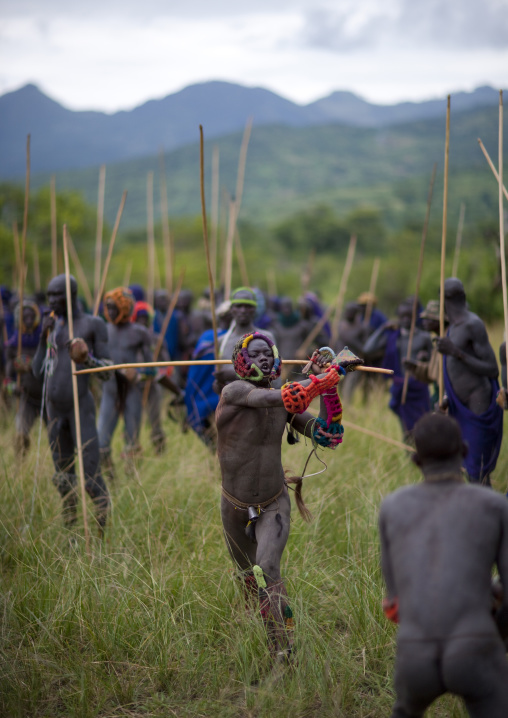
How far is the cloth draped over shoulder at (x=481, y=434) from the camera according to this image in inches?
228

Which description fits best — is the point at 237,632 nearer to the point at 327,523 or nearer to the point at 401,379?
the point at 327,523

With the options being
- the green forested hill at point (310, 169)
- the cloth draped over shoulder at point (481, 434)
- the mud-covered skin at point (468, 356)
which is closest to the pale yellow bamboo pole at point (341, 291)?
the mud-covered skin at point (468, 356)

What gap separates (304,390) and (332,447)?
16.7 inches

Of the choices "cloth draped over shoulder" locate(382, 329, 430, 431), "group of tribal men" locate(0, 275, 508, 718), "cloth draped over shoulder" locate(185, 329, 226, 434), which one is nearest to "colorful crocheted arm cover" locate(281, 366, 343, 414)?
"group of tribal men" locate(0, 275, 508, 718)

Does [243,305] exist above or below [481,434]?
above

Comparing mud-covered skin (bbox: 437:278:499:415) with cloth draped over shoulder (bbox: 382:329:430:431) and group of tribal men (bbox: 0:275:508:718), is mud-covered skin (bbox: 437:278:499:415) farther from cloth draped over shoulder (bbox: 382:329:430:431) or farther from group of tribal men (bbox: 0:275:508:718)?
cloth draped over shoulder (bbox: 382:329:430:431)

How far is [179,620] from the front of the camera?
4176mm

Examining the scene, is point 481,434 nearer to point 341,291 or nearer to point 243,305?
point 243,305

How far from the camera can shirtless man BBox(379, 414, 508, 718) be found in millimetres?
2408

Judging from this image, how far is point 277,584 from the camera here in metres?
3.71

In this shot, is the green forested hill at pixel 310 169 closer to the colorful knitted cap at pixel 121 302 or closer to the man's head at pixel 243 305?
the colorful knitted cap at pixel 121 302

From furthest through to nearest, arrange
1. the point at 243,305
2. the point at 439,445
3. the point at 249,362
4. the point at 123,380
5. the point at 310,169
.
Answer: the point at 310,169 → the point at 123,380 → the point at 243,305 → the point at 249,362 → the point at 439,445

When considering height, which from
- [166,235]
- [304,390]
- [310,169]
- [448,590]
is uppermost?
[310,169]

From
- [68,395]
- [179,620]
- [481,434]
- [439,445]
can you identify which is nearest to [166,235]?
[68,395]
